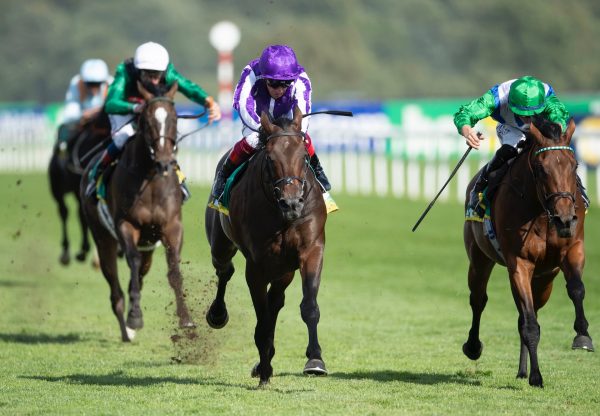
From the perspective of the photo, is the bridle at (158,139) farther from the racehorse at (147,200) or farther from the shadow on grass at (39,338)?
the shadow on grass at (39,338)

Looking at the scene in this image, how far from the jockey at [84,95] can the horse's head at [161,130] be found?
409 centimetres

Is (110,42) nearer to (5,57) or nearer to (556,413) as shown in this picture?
(5,57)

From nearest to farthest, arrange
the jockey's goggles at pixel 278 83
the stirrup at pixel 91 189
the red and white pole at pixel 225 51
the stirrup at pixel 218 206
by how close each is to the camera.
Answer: the jockey's goggles at pixel 278 83
the stirrup at pixel 218 206
the stirrup at pixel 91 189
the red and white pole at pixel 225 51

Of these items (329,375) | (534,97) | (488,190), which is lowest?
(329,375)

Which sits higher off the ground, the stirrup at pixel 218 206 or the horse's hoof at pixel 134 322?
the stirrup at pixel 218 206

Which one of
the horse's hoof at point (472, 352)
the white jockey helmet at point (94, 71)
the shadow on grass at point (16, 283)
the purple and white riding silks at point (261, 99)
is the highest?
the white jockey helmet at point (94, 71)

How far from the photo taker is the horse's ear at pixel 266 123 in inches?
258

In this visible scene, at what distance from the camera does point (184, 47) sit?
4612 centimetres

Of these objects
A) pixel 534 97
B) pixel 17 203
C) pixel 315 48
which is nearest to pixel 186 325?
pixel 534 97

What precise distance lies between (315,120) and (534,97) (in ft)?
65.5

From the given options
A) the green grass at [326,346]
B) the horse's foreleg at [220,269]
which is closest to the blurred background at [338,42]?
the green grass at [326,346]

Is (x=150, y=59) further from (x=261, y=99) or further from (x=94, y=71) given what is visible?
(x=94, y=71)

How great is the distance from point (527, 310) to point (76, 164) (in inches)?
291

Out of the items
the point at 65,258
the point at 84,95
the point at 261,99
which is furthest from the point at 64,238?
the point at 261,99
